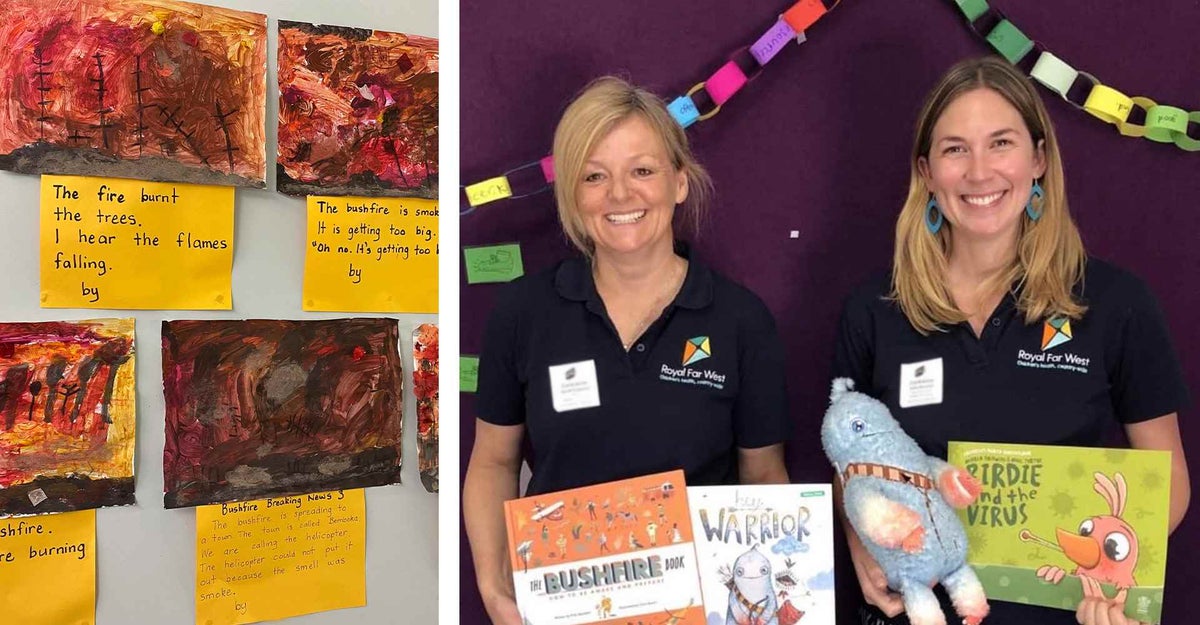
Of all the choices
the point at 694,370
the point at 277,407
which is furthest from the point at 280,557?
the point at 694,370

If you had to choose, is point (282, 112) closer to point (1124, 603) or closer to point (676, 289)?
point (676, 289)

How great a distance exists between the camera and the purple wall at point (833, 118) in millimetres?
1058

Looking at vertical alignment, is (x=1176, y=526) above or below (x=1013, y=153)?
below

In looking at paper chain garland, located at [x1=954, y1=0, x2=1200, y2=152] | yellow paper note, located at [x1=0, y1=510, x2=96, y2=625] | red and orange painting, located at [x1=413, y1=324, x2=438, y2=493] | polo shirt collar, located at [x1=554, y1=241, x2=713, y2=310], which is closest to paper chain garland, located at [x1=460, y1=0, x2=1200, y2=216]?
paper chain garland, located at [x1=954, y1=0, x2=1200, y2=152]

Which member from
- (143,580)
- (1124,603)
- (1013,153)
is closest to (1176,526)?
(1124,603)

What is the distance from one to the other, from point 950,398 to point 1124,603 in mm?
294

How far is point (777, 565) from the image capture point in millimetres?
926

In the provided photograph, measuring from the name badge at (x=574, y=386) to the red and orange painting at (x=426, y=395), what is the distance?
0.70m

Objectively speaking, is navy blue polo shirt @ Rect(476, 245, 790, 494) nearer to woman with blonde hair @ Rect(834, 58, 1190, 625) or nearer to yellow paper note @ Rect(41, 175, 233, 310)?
woman with blonde hair @ Rect(834, 58, 1190, 625)

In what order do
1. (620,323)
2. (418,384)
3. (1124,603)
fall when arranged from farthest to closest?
(418,384) → (620,323) → (1124,603)

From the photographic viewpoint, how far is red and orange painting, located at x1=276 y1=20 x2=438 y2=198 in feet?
4.94

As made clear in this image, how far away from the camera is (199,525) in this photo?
1500 mm

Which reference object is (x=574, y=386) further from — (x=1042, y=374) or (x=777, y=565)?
(x=1042, y=374)

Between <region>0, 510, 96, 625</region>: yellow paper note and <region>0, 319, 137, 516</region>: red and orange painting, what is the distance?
0.11ft
